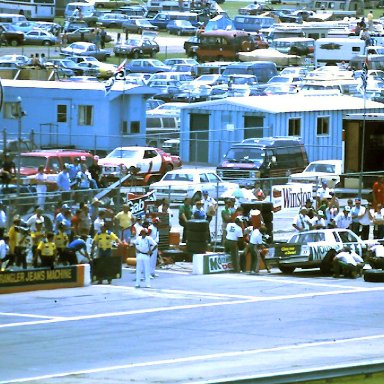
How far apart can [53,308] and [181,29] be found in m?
76.5

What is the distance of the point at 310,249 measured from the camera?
1399 inches

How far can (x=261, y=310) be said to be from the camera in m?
30.0

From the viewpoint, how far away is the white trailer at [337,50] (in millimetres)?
86375

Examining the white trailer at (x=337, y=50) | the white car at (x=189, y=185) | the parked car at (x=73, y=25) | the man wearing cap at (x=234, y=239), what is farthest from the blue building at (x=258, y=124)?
the parked car at (x=73, y=25)

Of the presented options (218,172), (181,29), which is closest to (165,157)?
(218,172)

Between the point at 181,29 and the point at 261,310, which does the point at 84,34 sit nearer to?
the point at 181,29

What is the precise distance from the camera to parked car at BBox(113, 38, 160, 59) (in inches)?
3511

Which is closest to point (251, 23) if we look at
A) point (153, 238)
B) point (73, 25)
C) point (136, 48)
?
point (73, 25)

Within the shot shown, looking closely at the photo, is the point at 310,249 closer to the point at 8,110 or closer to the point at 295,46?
the point at 8,110

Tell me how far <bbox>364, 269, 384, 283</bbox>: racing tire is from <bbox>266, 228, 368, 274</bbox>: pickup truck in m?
1.25

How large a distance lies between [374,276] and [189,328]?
8384mm

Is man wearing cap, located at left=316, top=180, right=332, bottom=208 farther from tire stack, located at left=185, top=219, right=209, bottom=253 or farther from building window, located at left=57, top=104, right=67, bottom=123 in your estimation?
building window, located at left=57, top=104, right=67, bottom=123

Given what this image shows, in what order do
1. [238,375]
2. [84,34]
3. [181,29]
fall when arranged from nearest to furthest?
[238,375]
[84,34]
[181,29]

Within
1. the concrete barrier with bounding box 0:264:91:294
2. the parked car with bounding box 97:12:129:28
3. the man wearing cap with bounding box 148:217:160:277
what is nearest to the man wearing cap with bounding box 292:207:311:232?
the man wearing cap with bounding box 148:217:160:277
